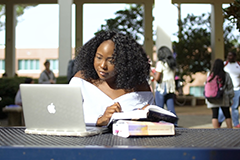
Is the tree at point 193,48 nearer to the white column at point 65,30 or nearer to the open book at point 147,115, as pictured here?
the white column at point 65,30

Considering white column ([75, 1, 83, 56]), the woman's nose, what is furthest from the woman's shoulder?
white column ([75, 1, 83, 56])

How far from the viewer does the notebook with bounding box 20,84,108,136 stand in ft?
5.52

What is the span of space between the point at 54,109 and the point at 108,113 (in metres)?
0.56

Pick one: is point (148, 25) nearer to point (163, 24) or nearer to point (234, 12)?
point (163, 24)

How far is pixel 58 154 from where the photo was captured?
1.25m

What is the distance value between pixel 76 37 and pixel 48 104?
45.3 feet

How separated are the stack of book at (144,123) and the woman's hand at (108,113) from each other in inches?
6.1

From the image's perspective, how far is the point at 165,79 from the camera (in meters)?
6.09

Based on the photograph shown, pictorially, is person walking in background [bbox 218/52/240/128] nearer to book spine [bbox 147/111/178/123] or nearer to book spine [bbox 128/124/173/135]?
book spine [bbox 147/111/178/123]

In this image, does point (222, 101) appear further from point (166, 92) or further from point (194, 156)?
point (194, 156)

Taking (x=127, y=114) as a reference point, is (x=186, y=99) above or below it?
below

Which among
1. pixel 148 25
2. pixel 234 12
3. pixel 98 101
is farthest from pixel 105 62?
pixel 148 25

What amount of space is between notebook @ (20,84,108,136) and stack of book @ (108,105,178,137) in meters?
0.17

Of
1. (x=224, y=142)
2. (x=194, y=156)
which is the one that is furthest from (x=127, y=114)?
(x=194, y=156)
